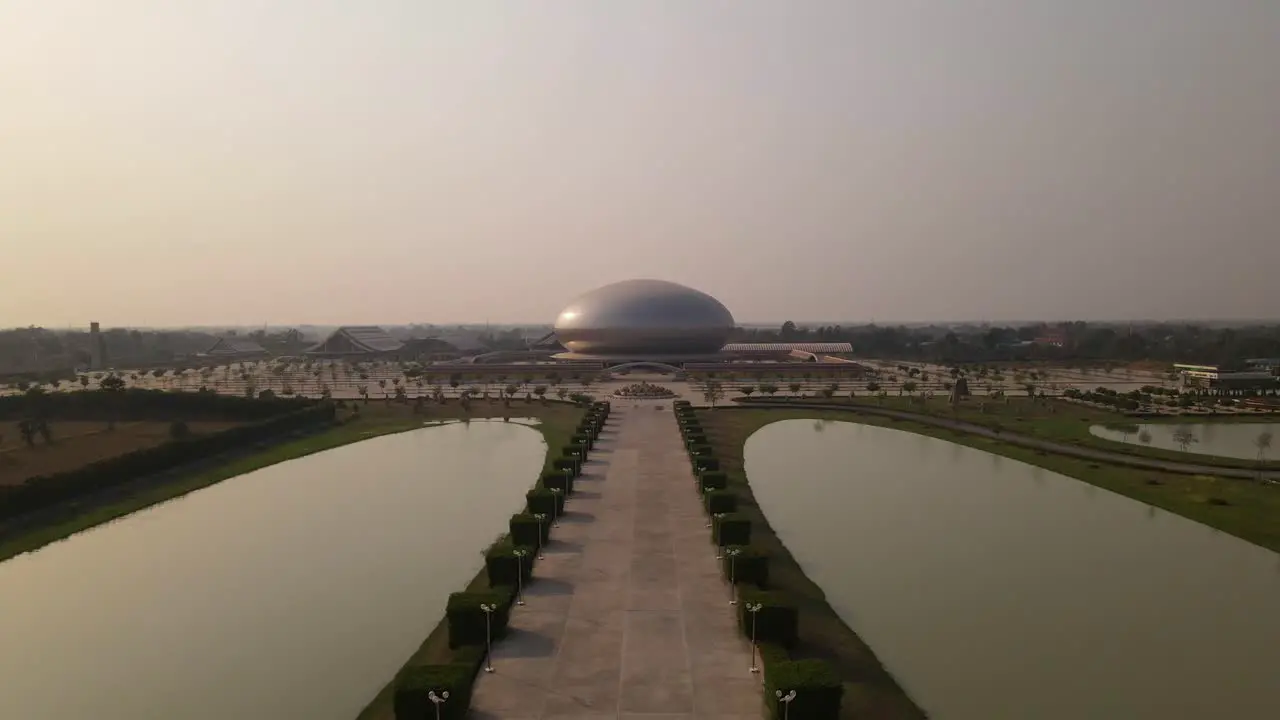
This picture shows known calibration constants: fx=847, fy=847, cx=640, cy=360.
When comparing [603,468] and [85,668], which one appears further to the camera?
[603,468]

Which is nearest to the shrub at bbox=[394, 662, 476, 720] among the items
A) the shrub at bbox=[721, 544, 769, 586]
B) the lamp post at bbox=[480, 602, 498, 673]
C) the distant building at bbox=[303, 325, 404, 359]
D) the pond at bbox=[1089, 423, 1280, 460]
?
the lamp post at bbox=[480, 602, 498, 673]

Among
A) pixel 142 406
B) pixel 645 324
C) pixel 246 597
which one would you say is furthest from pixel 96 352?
pixel 246 597

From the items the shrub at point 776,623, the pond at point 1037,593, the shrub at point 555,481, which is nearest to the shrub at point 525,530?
the shrub at point 555,481

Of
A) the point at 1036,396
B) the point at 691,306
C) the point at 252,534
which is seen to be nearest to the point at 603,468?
the point at 252,534

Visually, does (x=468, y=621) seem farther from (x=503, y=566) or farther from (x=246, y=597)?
(x=246, y=597)

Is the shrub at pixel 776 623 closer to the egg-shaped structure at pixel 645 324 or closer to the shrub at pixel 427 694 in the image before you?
the shrub at pixel 427 694

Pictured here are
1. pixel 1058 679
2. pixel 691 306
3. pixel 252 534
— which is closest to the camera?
pixel 1058 679

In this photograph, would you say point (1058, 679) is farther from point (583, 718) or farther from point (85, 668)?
point (85, 668)
